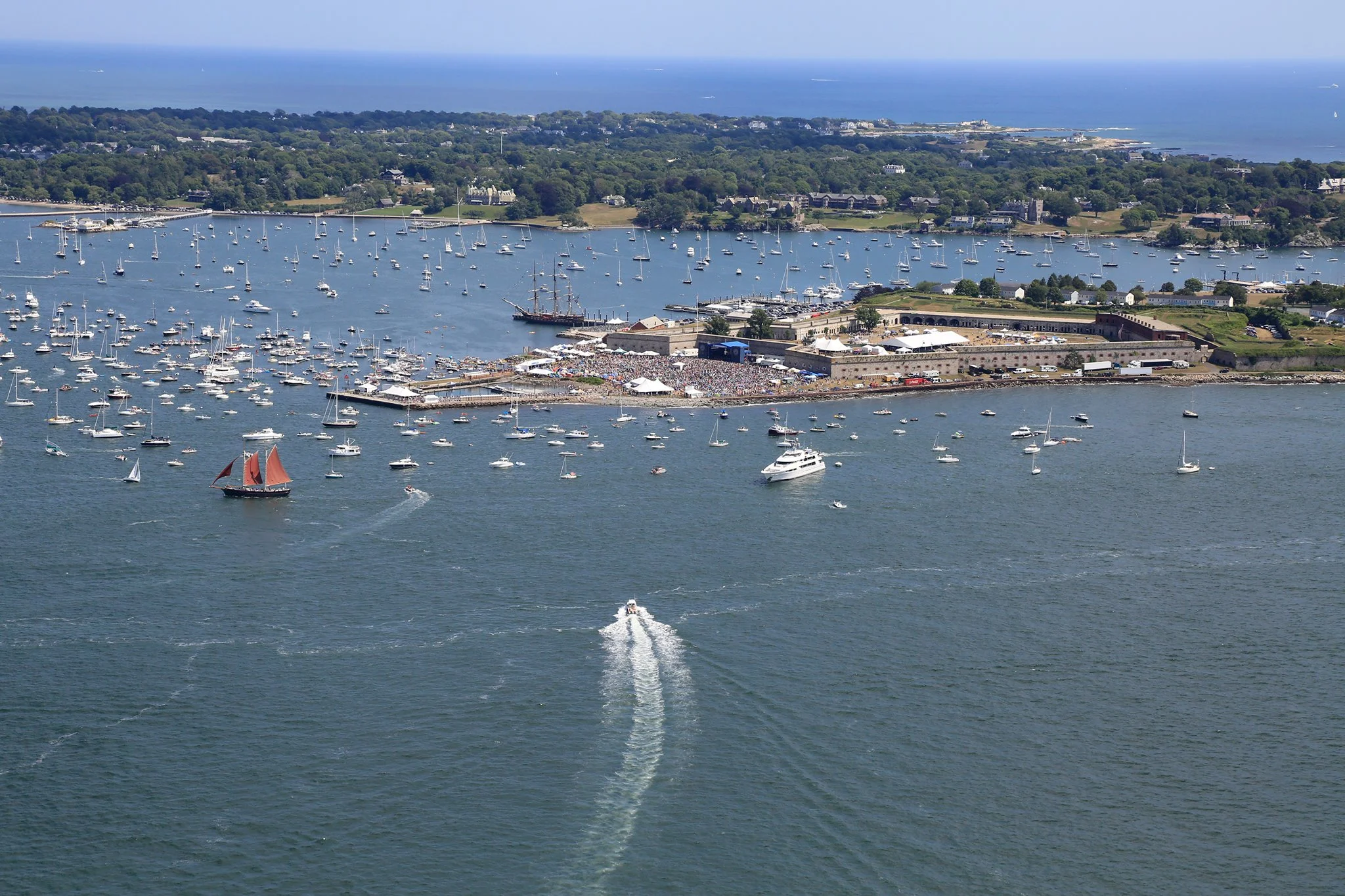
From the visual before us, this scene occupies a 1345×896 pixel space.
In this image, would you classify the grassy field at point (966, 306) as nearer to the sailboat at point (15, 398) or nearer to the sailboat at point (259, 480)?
the sailboat at point (259, 480)

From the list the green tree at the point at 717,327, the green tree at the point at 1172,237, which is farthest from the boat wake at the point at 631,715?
the green tree at the point at 1172,237

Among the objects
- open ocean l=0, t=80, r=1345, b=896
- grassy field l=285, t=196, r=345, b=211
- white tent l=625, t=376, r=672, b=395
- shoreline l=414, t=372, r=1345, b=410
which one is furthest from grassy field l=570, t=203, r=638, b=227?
open ocean l=0, t=80, r=1345, b=896

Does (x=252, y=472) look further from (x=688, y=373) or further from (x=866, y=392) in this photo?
(x=866, y=392)

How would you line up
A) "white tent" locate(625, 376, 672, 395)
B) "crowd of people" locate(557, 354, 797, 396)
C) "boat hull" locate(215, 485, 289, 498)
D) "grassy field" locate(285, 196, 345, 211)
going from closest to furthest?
"boat hull" locate(215, 485, 289, 498), "white tent" locate(625, 376, 672, 395), "crowd of people" locate(557, 354, 797, 396), "grassy field" locate(285, 196, 345, 211)

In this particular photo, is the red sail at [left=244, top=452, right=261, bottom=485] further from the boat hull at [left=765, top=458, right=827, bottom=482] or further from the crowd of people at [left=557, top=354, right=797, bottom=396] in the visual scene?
the crowd of people at [left=557, top=354, right=797, bottom=396]

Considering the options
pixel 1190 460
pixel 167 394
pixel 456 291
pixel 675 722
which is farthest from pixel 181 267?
pixel 675 722


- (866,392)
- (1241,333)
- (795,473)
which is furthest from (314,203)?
(795,473)

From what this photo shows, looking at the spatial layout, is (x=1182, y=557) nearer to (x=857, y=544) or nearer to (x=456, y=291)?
(x=857, y=544)
